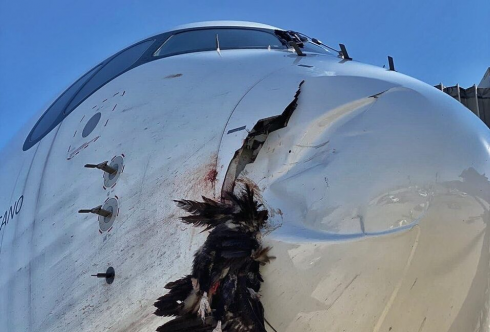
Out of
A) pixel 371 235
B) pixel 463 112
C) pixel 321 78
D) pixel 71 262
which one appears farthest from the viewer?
pixel 71 262

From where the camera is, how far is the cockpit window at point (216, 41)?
5.46 m

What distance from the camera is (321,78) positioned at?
12.2 ft

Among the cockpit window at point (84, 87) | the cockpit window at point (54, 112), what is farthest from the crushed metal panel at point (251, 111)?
the cockpit window at point (54, 112)

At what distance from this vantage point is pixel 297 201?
10.1 ft

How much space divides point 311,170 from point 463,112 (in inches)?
36.7

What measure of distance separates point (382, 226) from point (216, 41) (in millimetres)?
3125

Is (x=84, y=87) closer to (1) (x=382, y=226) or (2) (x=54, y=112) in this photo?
(2) (x=54, y=112)

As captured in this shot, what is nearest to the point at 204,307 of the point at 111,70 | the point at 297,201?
the point at 297,201

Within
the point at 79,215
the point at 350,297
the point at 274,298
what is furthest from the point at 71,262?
the point at 350,297

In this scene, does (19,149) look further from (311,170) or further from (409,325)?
(409,325)

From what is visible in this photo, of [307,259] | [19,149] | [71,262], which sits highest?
[19,149]

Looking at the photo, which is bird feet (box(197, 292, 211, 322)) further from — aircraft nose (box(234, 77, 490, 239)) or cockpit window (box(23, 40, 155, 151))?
cockpit window (box(23, 40, 155, 151))

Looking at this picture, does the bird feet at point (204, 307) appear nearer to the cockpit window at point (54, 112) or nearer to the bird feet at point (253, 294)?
the bird feet at point (253, 294)

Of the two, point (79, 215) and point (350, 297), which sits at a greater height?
point (79, 215)
